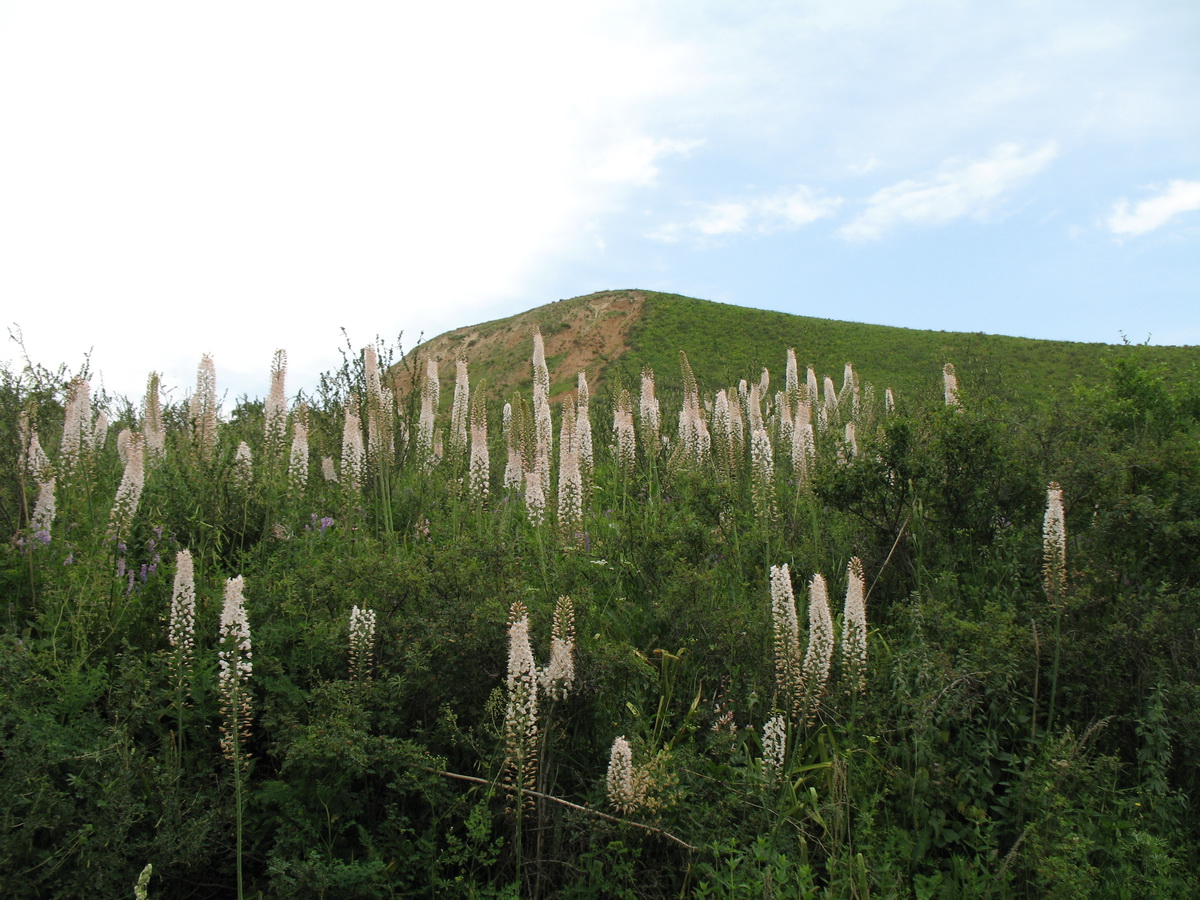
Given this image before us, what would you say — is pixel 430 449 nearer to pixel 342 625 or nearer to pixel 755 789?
pixel 342 625

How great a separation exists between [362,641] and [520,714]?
0.97 meters

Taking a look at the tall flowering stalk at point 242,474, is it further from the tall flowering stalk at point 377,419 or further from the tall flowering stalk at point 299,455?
the tall flowering stalk at point 377,419

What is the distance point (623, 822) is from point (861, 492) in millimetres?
3555

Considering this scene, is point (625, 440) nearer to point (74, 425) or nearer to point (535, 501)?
point (535, 501)

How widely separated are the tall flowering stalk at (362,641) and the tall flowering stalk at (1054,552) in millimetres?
3874

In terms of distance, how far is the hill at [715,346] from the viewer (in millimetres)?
46938

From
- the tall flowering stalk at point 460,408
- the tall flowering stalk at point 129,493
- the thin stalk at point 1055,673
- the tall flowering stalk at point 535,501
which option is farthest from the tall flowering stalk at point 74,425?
the thin stalk at point 1055,673

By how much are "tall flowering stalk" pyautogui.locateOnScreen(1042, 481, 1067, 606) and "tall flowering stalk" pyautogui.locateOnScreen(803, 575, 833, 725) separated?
5.05 ft

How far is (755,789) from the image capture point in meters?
3.27

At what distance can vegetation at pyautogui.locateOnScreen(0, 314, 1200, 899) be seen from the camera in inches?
119

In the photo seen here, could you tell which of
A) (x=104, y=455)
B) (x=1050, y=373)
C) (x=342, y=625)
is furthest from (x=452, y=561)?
(x=1050, y=373)

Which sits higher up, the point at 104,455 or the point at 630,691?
the point at 104,455

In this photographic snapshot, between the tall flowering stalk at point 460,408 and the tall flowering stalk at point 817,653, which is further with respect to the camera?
the tall flowering stalk at point 460,408

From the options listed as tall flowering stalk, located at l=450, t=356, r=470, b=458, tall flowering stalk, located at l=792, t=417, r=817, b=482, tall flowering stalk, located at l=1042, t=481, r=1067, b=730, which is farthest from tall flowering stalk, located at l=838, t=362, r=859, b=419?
tall flowering stalk, located at l=1042, t=481, r=1067, b=730
